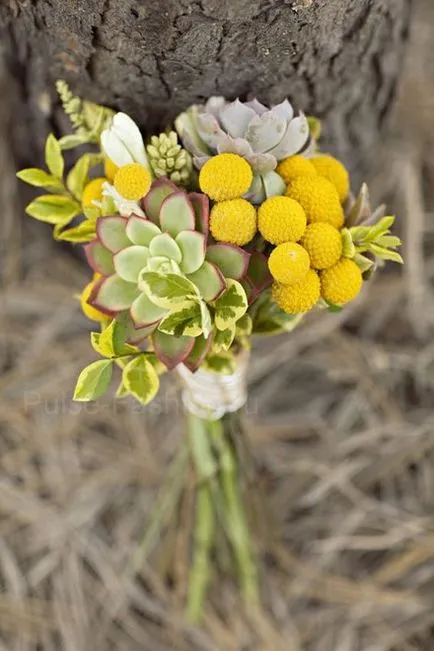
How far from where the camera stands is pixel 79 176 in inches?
31.2

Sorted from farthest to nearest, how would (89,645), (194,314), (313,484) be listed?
(313,484)
(89,645)
(194,314)

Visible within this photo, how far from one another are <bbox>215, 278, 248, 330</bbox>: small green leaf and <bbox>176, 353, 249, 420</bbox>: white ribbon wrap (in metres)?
0.17

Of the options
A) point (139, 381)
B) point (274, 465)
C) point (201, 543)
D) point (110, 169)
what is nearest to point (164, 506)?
point (201, 543)

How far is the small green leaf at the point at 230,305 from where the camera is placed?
0.65 m

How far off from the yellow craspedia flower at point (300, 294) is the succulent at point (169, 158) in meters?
0.14

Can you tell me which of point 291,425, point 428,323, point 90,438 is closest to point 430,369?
point 428,323

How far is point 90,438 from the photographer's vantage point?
124cm

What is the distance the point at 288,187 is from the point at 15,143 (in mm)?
600

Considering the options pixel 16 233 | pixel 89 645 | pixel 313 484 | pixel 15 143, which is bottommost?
pixel 89 645

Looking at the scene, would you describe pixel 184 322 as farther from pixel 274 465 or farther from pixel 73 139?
pixel 274 465

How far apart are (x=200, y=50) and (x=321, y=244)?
0.24 m

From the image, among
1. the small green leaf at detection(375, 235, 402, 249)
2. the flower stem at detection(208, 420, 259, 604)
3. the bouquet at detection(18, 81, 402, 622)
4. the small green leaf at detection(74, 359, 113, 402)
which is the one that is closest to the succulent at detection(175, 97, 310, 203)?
the bouquet at detection(18, 81, 402, 622)

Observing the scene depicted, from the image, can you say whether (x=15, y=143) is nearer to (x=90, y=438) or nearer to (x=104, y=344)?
(x=90, y=438)

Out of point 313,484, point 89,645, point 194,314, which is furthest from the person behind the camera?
point 313,484
